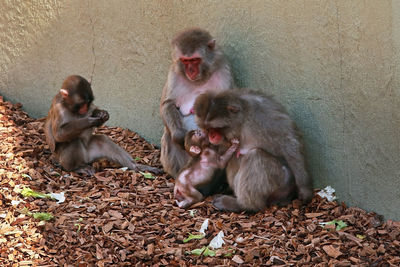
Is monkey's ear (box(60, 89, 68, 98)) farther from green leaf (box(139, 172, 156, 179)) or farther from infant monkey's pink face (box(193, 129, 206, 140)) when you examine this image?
infant monkey's pink face (box(193, 129, 206, 140))

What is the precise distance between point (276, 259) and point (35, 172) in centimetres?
343

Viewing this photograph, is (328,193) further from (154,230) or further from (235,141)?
(154,230)

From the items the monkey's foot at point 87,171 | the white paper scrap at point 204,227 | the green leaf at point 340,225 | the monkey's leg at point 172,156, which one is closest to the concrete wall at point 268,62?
the green leaf at point 340,225

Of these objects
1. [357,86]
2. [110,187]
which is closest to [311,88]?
[357,86]

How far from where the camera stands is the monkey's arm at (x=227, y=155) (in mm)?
6602

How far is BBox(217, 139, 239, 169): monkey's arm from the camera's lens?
6.60 metres

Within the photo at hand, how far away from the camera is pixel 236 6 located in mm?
7262

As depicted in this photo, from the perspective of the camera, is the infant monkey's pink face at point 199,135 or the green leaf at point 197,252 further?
the infant monkey's pink face at point 199,135

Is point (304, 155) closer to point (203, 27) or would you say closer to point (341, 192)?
point (341, 192)

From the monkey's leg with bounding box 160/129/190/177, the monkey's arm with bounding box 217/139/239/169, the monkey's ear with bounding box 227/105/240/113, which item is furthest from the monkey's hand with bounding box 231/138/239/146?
the monkey's leg with bounding box 160/129/190/177

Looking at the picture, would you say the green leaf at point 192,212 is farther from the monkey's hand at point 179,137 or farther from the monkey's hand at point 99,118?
the monkey's hand at point 99,118

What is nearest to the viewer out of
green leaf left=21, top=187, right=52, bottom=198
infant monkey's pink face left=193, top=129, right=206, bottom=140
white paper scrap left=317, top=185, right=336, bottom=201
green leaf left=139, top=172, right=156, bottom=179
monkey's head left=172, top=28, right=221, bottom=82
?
white paper scrap left=317, top=185, right=336, bottom=201

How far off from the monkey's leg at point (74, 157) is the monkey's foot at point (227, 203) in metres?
1.89

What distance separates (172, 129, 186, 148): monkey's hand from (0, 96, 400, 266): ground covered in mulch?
54cm
